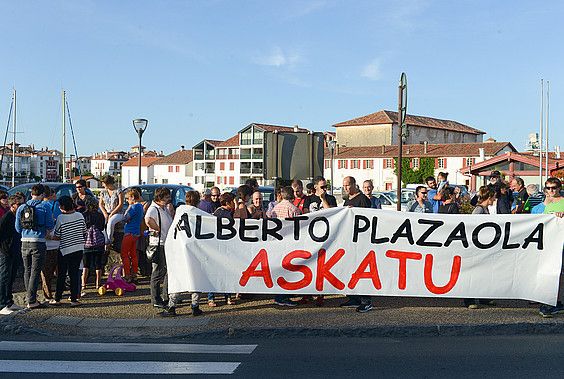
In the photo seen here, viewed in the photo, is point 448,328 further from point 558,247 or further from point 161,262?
point 161,262

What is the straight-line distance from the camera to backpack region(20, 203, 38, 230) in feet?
30.2

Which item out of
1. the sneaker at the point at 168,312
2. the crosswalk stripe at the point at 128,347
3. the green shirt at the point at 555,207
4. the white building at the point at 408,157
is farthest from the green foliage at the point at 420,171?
the crosswalk stripe at the point at 128,347

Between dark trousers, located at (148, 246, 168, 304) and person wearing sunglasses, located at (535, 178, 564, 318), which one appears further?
dark trousers, located at (148, 246, 168, 304)

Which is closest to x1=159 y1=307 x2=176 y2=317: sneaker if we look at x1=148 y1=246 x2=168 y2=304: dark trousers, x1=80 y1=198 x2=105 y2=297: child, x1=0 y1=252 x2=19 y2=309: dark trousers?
x1=148 y1=246 x2=168 y2=304: dark trousers

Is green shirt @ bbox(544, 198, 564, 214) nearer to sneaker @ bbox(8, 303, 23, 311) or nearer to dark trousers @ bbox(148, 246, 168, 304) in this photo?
dark trousers @ bbox(148, 246, 168, 304)

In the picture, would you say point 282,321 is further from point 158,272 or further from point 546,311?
point 546,311

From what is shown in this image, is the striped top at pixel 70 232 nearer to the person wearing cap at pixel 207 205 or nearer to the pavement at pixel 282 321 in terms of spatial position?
the pavement at pixel 282 321

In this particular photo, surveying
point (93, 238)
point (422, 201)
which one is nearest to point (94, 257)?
point (93, 238)

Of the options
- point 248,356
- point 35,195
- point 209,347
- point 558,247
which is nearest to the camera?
point 248,356

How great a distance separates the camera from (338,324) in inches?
331

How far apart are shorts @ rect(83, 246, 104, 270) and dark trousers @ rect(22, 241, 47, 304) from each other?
1.21 meters

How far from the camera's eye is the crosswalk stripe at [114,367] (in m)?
6.59

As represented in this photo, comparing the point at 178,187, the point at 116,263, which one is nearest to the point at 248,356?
the point at 116,263

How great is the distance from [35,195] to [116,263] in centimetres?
284
